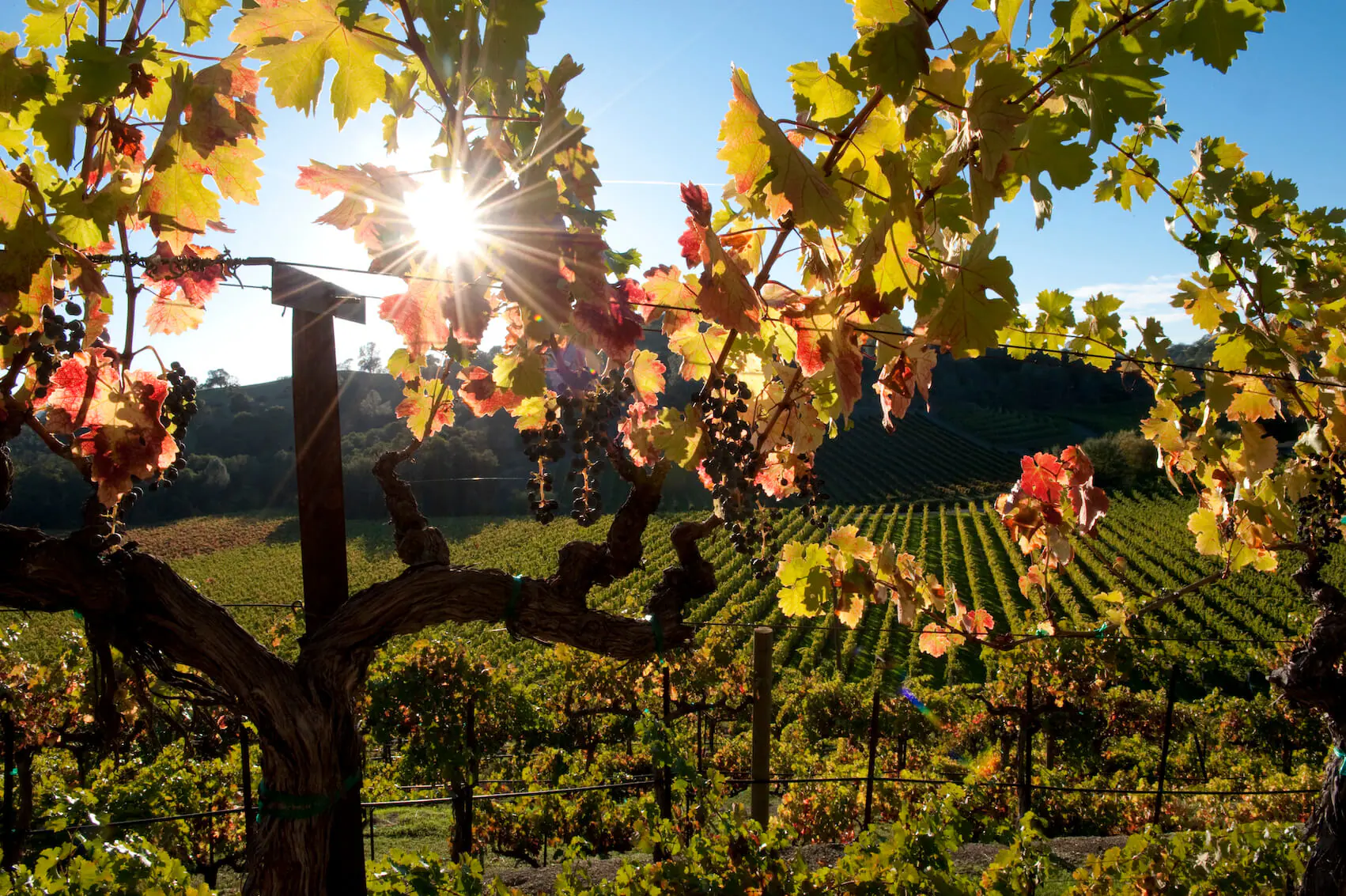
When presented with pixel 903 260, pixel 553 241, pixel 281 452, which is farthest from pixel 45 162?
pixel 281 452

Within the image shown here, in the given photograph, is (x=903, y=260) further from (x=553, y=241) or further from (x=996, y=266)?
(x=553, y=241)

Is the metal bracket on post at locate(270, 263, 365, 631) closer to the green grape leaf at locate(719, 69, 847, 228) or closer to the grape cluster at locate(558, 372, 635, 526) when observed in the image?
the grape cluster at locate(558, 372, 635, 526)

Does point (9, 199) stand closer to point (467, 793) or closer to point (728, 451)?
point (728, 451)

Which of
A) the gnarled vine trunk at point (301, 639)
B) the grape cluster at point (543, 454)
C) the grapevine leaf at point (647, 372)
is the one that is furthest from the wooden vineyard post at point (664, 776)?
the grapevine leaf at point (647, 372)

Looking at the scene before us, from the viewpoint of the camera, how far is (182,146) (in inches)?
57.8

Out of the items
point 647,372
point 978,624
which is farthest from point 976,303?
point 978,624

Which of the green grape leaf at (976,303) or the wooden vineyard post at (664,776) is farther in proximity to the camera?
the wooden vineyard post at (664,776)

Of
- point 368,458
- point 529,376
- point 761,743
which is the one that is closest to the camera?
point 529,376

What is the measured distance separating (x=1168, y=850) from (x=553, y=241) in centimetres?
355

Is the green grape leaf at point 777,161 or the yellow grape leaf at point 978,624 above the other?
the green grape leaf at point 777,161

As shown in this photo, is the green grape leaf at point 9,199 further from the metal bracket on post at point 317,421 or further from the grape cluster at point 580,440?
the grape cluster at point 580,440

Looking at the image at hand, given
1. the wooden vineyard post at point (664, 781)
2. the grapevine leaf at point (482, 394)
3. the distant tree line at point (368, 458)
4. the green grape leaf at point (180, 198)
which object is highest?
the distant tree line at point (368, 458)

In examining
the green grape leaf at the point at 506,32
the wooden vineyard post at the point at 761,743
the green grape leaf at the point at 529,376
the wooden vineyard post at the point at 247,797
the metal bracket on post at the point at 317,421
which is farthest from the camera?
the wooden vineyard post at the point at 761,743

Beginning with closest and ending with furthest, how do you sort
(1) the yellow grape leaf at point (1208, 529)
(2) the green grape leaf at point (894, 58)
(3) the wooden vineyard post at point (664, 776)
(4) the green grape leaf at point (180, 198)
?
(2) the green grape leaf at point (894, 58), (4) the green grape leaf at point (180, 198), (1) the yellow grape leaf at point (1208, 529), (3) the wooden vineyard post at point (664, 776)
